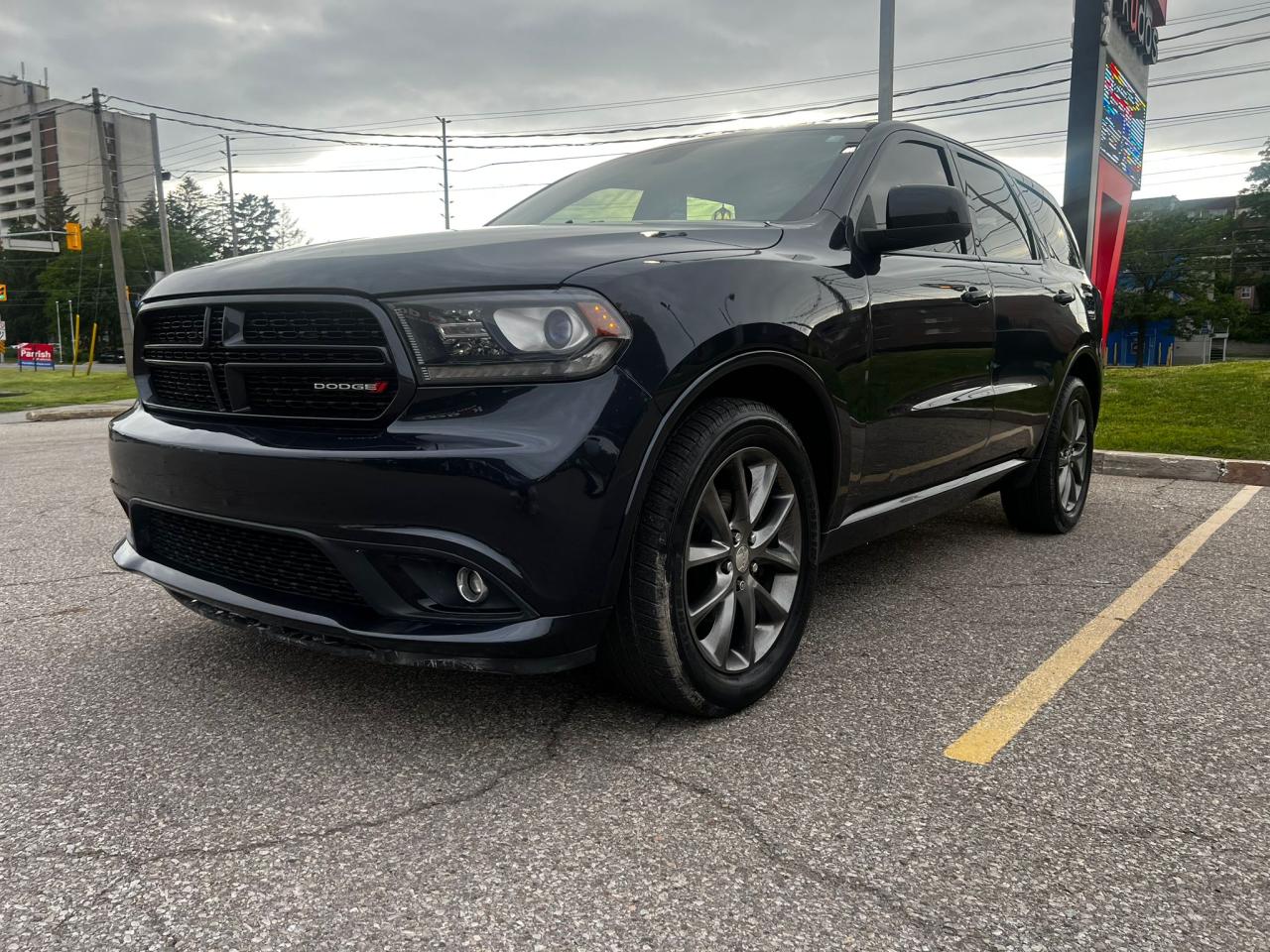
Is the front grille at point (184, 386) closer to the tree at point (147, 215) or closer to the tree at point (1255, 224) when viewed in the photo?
the tree at point (1255, 224)

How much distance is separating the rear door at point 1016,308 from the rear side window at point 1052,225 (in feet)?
0.61

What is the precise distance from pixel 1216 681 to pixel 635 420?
204 cm

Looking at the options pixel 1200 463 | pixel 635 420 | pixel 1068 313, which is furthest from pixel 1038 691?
pixel 1200 463

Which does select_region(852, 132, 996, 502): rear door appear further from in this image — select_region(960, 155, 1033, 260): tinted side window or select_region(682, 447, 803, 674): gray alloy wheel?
select_region(682, 447, 803, 674): gray alloy wheel

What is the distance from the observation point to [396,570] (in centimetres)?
223

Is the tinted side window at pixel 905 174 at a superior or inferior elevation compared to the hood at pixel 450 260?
superior

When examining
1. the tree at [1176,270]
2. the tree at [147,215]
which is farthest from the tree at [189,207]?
the tree at [1176,270]

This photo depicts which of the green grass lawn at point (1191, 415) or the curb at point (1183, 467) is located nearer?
the curb at point (1183, 467)

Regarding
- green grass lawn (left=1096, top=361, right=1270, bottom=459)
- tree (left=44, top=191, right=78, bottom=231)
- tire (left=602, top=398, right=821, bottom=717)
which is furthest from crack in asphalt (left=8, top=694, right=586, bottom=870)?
tree (left=44, top=191, right=78, bottom=231)

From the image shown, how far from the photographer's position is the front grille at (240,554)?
234cm

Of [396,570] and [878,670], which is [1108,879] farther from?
[396,570]

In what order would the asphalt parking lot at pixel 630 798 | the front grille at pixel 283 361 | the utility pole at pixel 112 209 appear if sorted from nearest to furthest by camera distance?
the asphalt parking lot at pixel 630 798 < the front grille at pixel 283 361 < the utility pole at pixel 112 209

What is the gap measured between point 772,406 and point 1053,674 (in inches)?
47.7

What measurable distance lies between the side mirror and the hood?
18.7 inches
